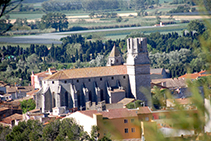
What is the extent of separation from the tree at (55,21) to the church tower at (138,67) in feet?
337

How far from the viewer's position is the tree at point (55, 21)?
492 feet

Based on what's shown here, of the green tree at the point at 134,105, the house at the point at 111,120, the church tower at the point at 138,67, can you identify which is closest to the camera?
the house at the point at 111,120

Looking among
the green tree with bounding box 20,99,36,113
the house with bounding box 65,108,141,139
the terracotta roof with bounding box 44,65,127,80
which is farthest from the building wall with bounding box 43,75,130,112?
the house with bounding box 65,108,141,139

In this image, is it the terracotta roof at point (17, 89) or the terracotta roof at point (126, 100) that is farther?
the terracotta roof at point (17, 89)

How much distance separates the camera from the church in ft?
151

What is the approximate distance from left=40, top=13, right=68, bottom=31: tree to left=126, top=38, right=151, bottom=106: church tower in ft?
337

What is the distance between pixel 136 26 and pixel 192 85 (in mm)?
150589

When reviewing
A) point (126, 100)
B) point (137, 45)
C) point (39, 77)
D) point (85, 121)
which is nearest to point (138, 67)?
point (137, 45)

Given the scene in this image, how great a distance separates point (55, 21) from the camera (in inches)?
5940

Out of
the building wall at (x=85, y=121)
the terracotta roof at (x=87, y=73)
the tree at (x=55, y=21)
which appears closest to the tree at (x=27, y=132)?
the building wall at (x=85, y=121)

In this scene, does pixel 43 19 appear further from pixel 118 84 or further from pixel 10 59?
pixel 118 84

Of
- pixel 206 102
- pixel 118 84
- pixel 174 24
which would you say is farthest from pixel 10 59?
pixel 206 102

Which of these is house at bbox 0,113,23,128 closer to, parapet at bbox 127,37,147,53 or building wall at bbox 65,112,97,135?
building wall at bbox 65,112,97,135

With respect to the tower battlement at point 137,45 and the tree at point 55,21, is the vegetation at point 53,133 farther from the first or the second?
the tree at point 55,21
